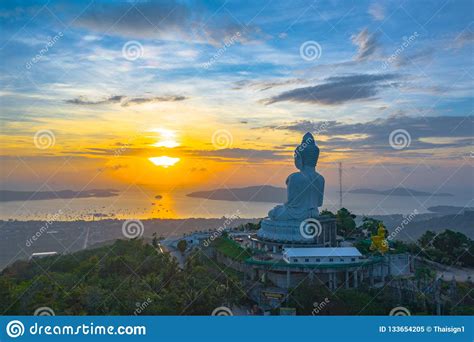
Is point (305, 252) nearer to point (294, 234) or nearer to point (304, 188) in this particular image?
point (294, 234)

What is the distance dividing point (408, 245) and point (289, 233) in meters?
6.93

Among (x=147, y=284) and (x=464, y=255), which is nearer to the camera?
(x=147, y=284)

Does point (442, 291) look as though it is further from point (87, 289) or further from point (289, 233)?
point (87, 289)

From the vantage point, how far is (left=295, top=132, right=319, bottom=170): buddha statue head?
24.3m

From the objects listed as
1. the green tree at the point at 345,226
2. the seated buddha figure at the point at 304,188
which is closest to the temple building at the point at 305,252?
the seated buddha figure at the point at 304,188

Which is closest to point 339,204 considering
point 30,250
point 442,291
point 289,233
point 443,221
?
point 443,221

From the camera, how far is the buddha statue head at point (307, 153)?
24.3m

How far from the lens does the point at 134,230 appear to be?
20453 mm

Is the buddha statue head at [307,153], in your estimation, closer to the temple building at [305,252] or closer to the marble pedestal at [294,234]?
the temple building at [305,252]

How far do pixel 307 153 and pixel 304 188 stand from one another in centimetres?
204

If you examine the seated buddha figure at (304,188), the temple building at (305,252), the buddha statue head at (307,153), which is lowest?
the temple building at (305,252)

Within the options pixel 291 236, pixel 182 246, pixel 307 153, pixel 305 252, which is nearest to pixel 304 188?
pixel 307 153

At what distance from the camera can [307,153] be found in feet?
79.8

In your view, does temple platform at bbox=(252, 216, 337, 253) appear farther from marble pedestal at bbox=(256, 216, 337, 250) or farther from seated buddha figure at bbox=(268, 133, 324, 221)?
seated buddha figure at bbox=(268, 133, 324, 221)
